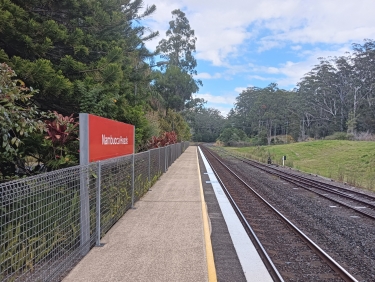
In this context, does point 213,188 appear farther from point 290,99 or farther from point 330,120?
point 290,99

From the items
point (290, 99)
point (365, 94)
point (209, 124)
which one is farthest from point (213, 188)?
point (209, 124)

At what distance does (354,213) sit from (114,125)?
7859 mm

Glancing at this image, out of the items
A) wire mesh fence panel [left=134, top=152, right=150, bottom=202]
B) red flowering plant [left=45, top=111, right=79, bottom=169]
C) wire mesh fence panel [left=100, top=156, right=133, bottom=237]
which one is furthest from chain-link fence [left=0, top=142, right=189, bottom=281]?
wire mesh fence panel [left=134, top=152, right=150, bottom=202]

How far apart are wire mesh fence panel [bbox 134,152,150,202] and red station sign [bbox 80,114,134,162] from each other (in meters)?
0.66

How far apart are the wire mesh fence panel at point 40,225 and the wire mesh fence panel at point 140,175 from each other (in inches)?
167

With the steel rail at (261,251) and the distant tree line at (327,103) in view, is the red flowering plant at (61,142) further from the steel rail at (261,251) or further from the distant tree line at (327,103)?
the distant tree line at (327,103)

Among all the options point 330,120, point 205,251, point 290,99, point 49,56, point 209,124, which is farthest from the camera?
point 209,124

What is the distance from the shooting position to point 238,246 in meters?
6.38

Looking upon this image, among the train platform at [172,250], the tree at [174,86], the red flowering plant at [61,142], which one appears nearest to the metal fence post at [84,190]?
the train platform at [172,250]

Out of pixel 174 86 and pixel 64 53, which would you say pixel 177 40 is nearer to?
pixel 174 86

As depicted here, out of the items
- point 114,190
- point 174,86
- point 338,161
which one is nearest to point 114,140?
point 114,190

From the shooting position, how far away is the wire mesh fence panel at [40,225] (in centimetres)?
341

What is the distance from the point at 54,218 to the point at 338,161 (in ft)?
117

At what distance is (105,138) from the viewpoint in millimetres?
6441
